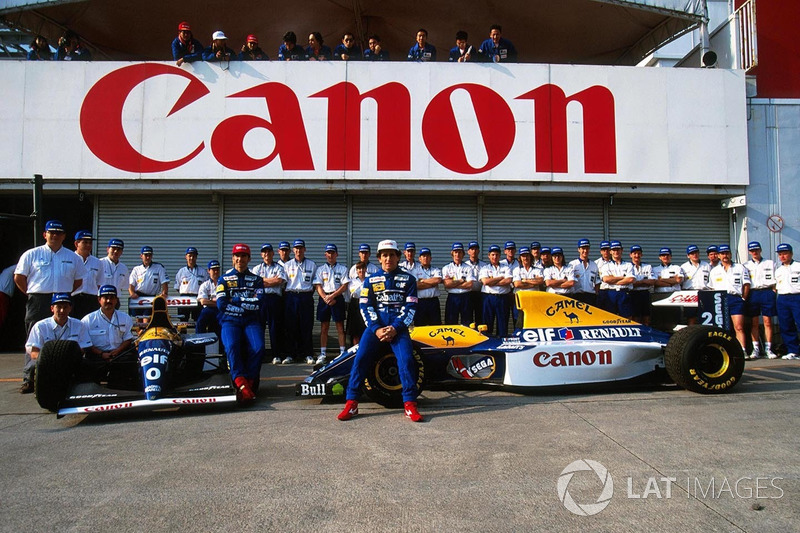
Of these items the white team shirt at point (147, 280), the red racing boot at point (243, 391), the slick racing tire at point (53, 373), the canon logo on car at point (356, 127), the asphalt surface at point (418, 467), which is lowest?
the asphalt surface at point (418, 467)

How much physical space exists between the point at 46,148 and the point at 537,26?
11.6 m

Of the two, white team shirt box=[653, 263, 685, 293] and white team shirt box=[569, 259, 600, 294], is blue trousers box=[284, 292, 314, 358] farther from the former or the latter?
white team shirt box=[653, 263, 685, 293]

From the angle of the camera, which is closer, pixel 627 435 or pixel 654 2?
pixel 627 435

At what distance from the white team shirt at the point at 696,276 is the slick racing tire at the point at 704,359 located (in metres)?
4.02

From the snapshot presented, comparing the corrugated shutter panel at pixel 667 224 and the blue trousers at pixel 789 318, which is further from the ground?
the corrugated shutter panel at pixel 667 224

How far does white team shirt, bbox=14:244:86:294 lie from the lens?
23.6 feet

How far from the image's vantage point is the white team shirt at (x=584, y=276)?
9602 millimetres

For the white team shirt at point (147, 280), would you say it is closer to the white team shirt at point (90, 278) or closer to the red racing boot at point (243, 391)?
the white team shirt at point (90, 278)

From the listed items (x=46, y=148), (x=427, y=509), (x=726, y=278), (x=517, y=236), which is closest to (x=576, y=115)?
(x=517, y=236)

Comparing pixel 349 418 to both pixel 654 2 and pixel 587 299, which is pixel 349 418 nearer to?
pixel 587 299

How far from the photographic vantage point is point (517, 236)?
1170cm

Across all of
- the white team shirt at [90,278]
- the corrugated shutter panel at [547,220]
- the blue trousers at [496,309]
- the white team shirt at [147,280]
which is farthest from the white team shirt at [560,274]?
the white team shirt at [90,278]

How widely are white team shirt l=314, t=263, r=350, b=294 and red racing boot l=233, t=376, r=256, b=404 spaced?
131 inches

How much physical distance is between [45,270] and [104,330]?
4.67 ft
